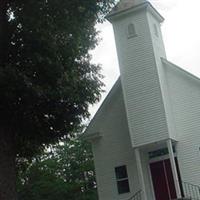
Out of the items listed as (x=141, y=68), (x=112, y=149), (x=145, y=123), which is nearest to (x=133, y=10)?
(x=141, y=68)

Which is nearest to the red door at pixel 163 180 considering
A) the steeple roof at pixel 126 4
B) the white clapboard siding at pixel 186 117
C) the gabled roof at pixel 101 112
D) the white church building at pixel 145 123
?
the white church building at pixel 145 123

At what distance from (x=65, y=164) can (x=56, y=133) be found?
21.0 meters

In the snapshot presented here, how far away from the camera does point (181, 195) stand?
2195cm

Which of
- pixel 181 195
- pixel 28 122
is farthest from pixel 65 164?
pixel 28 122

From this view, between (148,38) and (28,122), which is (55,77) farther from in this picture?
(148,38)

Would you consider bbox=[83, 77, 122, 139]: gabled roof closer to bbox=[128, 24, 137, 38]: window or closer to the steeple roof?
bbox=[128, 24, 137, 38]: window

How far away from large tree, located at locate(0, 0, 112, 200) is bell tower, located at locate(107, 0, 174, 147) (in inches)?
159

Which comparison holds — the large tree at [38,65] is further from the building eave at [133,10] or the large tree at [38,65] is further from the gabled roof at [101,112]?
the gabled roof at [101,112]

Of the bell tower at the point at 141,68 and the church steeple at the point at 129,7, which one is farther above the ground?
the church steeple at the point at 129,7

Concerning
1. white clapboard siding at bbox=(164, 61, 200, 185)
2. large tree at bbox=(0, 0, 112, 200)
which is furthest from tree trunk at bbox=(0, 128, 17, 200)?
white clapboard siding at bbox=(164, 61, 200, 185)

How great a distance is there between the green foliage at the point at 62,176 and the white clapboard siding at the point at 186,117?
1338cm

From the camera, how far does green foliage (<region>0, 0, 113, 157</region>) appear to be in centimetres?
1769

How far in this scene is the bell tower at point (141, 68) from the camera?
22.7 meters

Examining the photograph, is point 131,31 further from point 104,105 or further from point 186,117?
point 186,117
